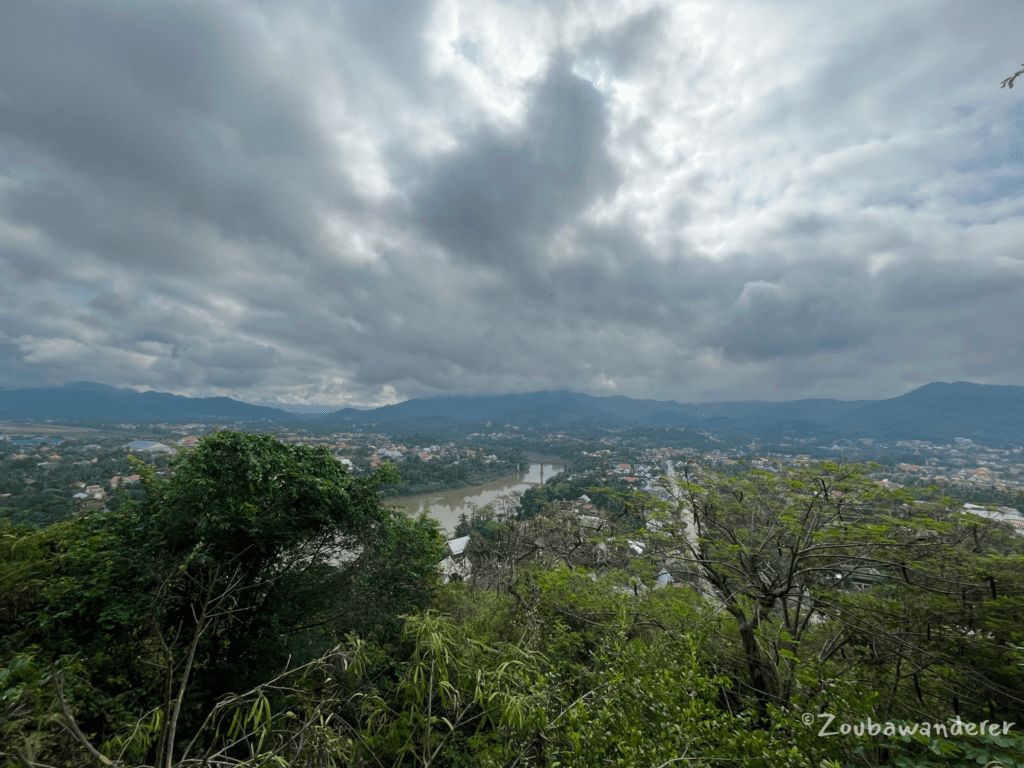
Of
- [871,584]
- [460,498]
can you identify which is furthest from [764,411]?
[871,584]

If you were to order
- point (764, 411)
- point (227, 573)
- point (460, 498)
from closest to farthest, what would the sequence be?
point (227, 573), point (460, 498), point (764, 411)

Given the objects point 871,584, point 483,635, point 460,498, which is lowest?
point 460,498

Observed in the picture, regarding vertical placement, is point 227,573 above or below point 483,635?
above

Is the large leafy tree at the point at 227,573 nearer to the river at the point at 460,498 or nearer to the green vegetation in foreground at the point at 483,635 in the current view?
the green vegetation in foreground at the point at 483,635

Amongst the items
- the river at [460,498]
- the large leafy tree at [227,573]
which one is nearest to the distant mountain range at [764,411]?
the river at [460,498]

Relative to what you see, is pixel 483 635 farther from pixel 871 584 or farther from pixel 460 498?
pixel 460 498

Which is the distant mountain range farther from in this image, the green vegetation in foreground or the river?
the green vegetation in foreground
